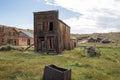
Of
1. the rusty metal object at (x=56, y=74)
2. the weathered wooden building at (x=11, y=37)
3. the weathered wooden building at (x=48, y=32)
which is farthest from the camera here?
the weathered wooden building at (x=11, y=37)

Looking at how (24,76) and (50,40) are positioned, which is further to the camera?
(50,40)

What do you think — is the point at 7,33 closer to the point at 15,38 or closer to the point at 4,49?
the point at 15,38

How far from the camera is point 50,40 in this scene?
3516 centimetres

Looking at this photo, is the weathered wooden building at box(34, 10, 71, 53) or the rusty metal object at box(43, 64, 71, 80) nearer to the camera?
the rusty metal object at box(43, 64, 71, 80)

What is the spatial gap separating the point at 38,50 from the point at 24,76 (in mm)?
22534

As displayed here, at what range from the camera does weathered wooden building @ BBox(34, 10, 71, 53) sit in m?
34.4

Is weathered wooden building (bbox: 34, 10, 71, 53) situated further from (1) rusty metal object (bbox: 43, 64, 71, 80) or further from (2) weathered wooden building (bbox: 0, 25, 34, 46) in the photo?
(2) weathered wooden building (bbox: 0, 25, 34, 46)

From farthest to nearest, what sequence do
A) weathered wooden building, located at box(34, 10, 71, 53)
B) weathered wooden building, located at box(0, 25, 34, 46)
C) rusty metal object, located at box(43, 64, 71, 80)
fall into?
weathered wooden building, located at box(0, 25, 34, 46) → weathered wooden building, located at box(34, 10, 71, 53) → rusty metal object, located at box(43, 64, 71, 80)

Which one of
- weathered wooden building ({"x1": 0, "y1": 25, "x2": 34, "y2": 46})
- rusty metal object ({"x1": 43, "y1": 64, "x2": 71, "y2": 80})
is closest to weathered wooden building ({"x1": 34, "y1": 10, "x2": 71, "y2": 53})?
rusty metal object ({"x1": 43, "y1": 64, "x2": 71, "y2": 80})

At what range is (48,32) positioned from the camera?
35.2 metres

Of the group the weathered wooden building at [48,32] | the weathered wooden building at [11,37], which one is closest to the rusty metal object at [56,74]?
the weathered wooden building at [48,32]

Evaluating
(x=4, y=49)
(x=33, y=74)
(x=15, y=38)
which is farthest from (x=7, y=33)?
(x=33, y=74)

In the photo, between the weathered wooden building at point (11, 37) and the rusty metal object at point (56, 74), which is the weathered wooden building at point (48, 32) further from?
the weathered wooden building at point (11, 37)

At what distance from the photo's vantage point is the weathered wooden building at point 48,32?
113 ft
